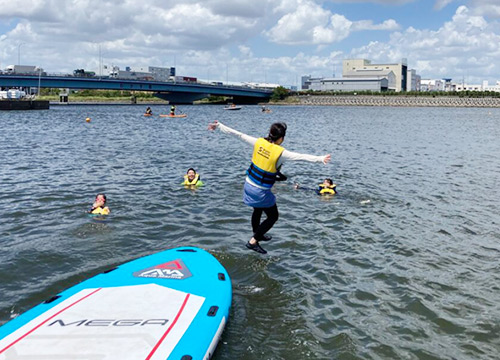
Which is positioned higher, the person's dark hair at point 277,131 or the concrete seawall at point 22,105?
the concrete seawall at point 22,105

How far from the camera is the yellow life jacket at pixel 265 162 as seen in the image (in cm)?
817

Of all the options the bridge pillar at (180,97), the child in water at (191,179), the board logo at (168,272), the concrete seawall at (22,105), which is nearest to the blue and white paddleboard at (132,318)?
the board logo at (168,272)

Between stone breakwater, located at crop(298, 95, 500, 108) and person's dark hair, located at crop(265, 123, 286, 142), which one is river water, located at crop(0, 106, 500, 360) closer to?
person's dark hair, located at crop(265, 123, 286, 142)

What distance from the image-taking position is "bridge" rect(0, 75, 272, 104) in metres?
88.6

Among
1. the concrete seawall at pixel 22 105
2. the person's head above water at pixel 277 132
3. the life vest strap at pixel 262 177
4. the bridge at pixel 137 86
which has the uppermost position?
the bridge at pixel 137 86

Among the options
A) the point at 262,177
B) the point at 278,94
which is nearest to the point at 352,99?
the point at 278,94

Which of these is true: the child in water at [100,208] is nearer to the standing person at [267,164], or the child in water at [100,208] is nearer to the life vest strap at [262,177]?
the standing person at [267,164]

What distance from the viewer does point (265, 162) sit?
27.1ft

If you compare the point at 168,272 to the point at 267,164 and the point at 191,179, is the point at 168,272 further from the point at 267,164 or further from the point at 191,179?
the point at 191,179

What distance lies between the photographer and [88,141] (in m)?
34.1

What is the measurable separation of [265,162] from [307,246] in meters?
3.76

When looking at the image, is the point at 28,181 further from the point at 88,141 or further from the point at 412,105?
the point at 412,105

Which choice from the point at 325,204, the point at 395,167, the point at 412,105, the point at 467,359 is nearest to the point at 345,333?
the point at 467,359

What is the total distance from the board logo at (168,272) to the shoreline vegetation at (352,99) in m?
142
